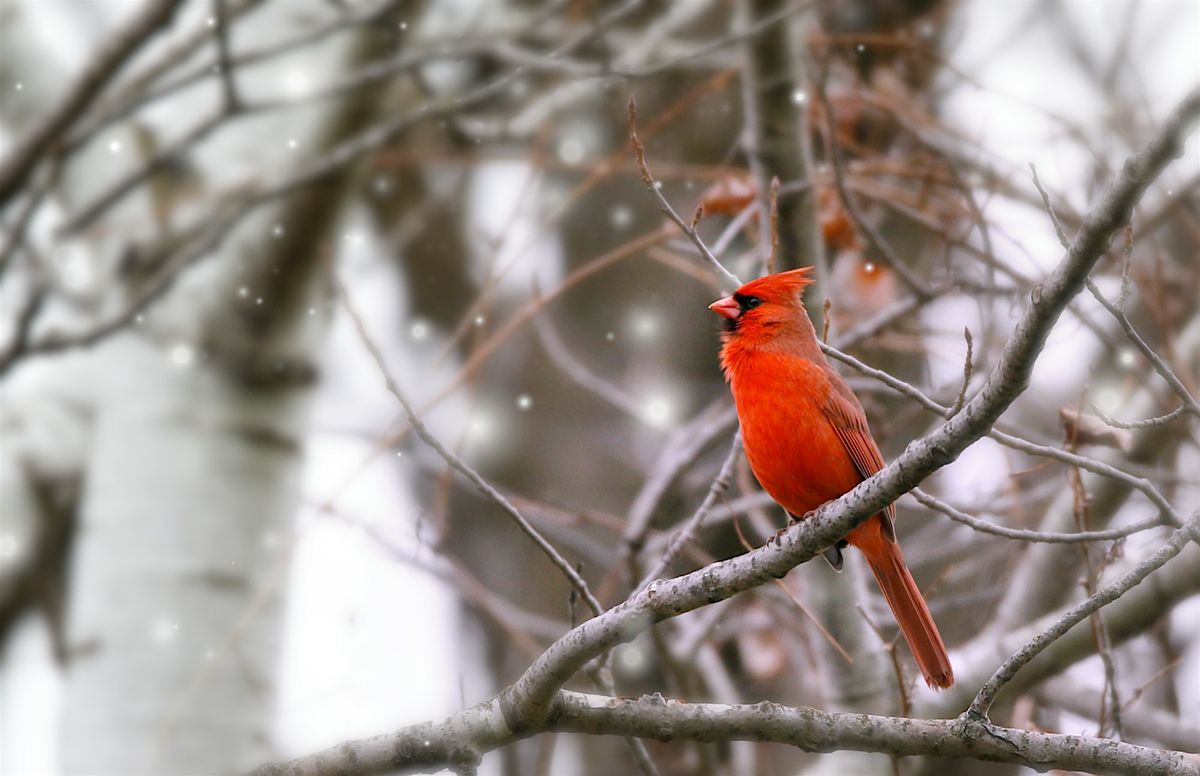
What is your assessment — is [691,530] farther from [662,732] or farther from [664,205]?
[664,205]

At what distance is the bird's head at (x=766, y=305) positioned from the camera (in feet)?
11.4

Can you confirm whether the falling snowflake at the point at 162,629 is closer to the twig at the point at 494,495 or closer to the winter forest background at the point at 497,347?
the winter forest background at the point at 497,347

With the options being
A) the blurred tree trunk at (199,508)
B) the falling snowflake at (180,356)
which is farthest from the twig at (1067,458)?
the falling snowflake at (180,356)

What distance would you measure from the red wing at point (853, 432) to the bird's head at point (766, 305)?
0.28 metres

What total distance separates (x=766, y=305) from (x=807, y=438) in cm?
46

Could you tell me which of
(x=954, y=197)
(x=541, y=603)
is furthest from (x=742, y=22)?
(x=541, y=603)

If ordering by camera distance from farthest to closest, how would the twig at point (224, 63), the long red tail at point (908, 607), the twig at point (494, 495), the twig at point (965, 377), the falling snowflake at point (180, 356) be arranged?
the falling snowflake at point (180, 356)
the twig at point (224, 63)
the long red tail at point (908, 607)
the twig at point (494, 495)
the twig at point (965, 377)

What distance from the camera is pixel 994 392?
1895 millimetres

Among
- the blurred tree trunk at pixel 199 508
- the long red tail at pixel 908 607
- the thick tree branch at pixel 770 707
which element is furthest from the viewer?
the blurred tree trunk at pixel 199 508

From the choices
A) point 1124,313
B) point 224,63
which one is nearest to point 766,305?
point 1124,313

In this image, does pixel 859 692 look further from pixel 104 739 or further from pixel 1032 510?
pixel 104 739

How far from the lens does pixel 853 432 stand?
3348 mm

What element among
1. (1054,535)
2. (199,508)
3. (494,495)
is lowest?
(1054,535)

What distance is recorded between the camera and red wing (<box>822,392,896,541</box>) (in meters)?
3.31
